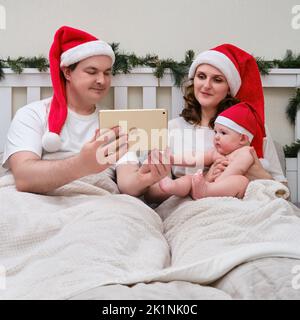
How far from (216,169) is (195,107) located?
39 centimetres

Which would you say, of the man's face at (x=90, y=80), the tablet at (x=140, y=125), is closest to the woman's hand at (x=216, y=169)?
the tablet at (x=140, y=125)

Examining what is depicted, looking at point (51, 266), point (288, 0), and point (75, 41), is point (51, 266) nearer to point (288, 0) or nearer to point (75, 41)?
point (75, 41)

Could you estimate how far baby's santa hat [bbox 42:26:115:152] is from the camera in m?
1.63

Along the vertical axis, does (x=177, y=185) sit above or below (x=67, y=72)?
below

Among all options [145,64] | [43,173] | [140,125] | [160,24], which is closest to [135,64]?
[145,64]

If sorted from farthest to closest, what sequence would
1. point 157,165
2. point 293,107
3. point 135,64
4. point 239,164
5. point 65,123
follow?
point 293,107 < point 135,64 < point 65,123 < point 239,164 < point 157,165

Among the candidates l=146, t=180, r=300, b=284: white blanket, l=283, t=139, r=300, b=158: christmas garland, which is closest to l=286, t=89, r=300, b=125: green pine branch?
l=283, t=139, r=300, b=158: christmas garland

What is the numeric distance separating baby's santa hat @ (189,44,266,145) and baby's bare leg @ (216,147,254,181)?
0.84 ft

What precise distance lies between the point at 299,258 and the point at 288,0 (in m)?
1.63

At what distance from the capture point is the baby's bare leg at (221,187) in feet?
4.88

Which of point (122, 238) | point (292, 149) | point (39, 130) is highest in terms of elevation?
point (39, 130)

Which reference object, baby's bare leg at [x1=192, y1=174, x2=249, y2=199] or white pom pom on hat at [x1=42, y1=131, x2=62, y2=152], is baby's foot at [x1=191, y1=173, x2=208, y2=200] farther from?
white pom pom on hat at [x1=42, y1=131, x2=62, y2=152]

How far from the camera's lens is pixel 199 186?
4.88ft

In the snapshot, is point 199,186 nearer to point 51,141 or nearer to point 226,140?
point 226,140
